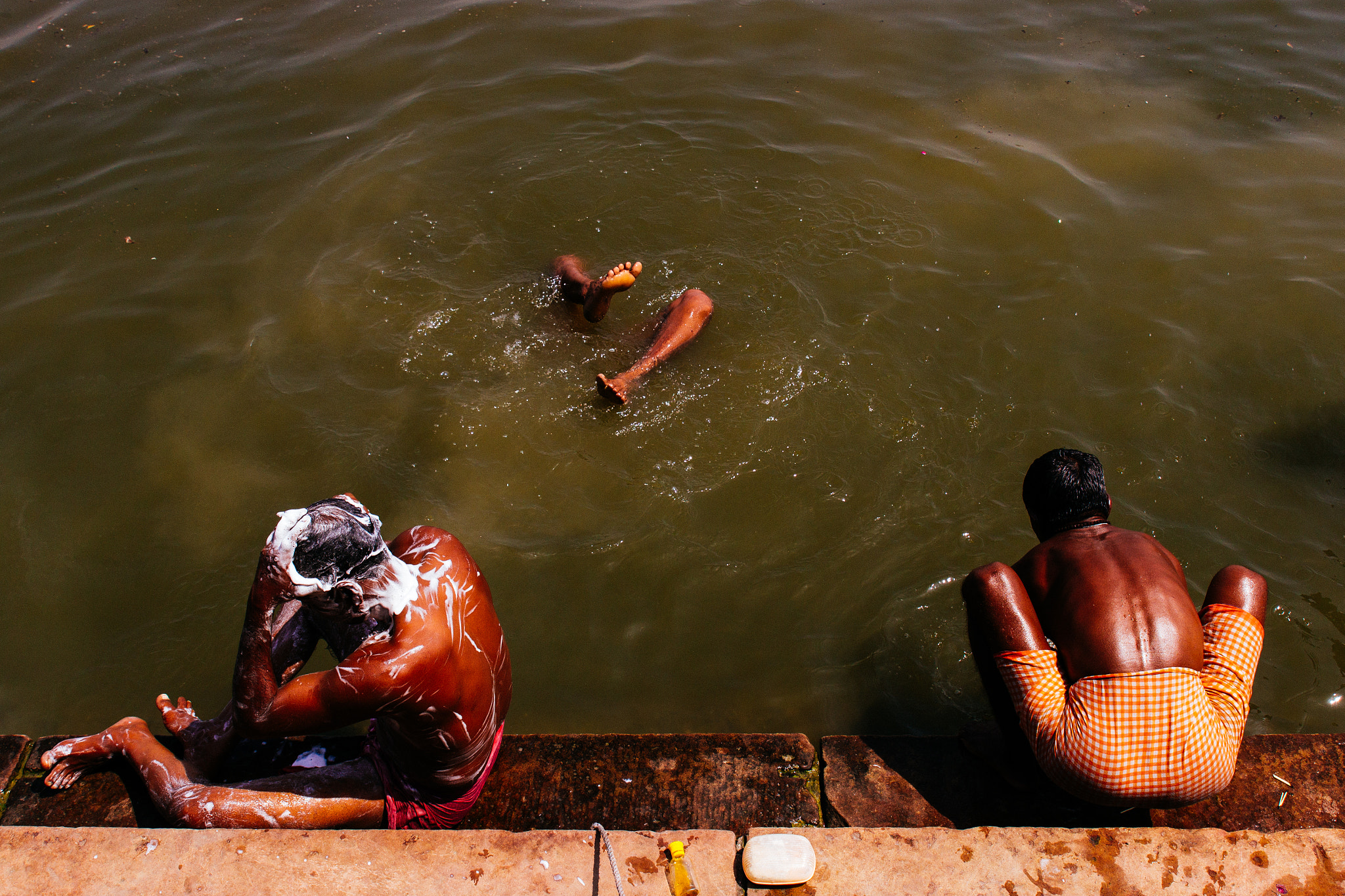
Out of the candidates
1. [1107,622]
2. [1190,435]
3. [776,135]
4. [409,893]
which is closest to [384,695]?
[409,893]

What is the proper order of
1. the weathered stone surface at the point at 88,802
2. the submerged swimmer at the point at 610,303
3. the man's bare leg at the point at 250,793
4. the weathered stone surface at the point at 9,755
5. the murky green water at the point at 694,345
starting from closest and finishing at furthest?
the man's bare leg at the point at 250,793, the weathered stone surface at the point at 88,802, the weathered stone surface at the point at 9,755, the murky green water at the point at 694,345, the submerged swimmer at the point at 610,303

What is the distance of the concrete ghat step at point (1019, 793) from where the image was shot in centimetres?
298

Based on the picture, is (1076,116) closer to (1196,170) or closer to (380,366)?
(1196,170)

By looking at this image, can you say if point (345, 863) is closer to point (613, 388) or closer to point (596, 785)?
point (596, 785)

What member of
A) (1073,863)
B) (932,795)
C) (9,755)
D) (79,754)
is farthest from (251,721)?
(1073,863)

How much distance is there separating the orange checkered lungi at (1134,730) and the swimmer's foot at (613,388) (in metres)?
2.56

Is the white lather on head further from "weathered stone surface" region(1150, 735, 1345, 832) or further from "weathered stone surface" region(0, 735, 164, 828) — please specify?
"weathered stone surface" region(1150, 735, 1345, 832)

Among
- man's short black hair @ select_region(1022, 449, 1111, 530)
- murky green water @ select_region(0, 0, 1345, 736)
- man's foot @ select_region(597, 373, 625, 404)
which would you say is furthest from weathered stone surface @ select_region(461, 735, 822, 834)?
man's foot @ select_region(597, 373, 625, 404)

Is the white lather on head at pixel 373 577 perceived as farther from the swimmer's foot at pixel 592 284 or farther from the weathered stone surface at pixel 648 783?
the swimmer's foot at pixel 592 284

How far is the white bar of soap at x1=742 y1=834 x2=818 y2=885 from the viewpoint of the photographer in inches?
101

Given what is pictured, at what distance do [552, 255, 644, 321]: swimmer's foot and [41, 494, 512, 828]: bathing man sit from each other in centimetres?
248

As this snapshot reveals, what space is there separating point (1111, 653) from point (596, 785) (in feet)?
6.27

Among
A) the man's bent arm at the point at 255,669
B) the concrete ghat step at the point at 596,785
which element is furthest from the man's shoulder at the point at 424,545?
the concrete ghat step at the point at 596,785

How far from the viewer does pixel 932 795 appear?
3.06m
